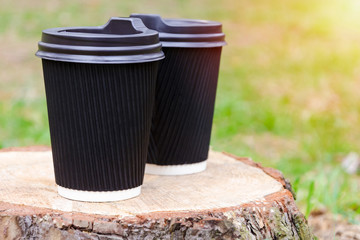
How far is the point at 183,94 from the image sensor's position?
249 centimetres

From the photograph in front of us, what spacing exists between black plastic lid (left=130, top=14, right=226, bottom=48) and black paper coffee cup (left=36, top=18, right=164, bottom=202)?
23 cm

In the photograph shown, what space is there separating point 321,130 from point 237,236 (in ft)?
10.2

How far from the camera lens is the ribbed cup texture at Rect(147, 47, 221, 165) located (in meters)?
2.45

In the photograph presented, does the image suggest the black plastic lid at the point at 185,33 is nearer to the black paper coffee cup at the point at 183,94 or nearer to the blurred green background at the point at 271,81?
the black paper coffee cup at the point at 183,94

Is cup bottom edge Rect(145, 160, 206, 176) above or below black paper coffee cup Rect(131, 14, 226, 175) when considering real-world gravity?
below

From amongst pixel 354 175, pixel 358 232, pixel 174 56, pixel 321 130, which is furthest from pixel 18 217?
pixel 321 130

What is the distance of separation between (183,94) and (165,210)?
A: 0.64 meters

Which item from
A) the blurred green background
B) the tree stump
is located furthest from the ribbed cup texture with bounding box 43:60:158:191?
the blurred green background

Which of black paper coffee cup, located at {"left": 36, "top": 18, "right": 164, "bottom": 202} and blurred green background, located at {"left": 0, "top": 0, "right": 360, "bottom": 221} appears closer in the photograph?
black paper coffee cup, located at {"left": 36, "top": 18, "right": 164, "bottom": 202}

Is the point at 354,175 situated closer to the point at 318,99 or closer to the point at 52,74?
the point at 318,99

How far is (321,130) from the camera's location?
4.96m

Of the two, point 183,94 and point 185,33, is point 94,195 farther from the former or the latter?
point 185,33

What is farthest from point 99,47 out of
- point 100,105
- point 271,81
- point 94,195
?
point 271,81

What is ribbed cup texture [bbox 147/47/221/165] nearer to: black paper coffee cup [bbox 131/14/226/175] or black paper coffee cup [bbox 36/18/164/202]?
black paper coffee cup [bbox 131/14/226/175]
